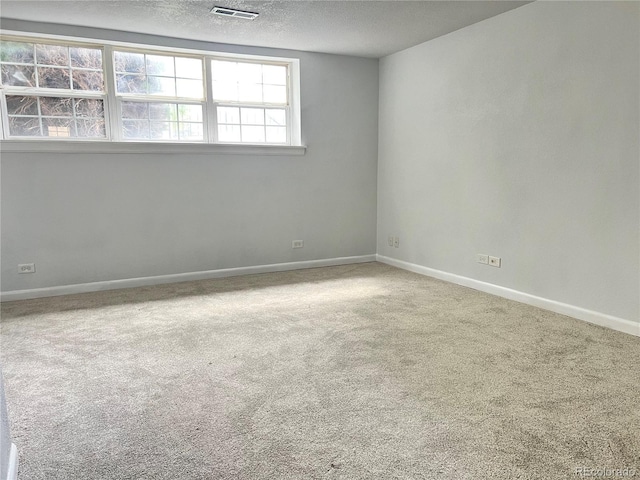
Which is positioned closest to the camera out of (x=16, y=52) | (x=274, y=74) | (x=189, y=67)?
(x=16, y=52)

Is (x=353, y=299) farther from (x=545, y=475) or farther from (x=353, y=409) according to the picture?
(x=545, y=475)

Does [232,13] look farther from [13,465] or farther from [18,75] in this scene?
[13,465]

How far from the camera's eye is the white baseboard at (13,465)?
1.52 meters

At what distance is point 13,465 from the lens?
5.21 feet

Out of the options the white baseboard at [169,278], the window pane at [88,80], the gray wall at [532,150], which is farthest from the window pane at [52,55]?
the gray wall at [532,150]

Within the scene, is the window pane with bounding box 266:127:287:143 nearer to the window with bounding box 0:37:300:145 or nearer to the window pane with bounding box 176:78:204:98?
the window with bounding box 0:37:300:145

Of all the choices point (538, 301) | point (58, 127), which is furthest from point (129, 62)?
point (538, 301)

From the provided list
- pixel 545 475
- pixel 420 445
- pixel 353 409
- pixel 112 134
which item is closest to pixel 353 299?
pixel 353 409

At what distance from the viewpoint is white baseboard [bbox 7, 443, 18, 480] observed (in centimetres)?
152

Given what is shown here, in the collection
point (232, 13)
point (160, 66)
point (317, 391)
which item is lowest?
point (317, 391)

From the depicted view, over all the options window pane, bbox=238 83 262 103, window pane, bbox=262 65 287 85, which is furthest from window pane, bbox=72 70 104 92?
window pane, bbox=262 65 287 85

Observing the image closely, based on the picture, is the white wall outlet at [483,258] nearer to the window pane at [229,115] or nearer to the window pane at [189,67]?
the window pane at [229,115]

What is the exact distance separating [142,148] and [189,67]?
997 mm

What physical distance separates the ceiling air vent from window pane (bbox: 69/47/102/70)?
1382mm
